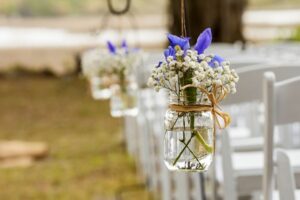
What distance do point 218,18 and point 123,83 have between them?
664cm

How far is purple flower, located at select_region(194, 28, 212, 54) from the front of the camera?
7.26 feet

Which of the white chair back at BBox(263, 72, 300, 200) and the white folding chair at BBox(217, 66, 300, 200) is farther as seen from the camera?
the white folding chair at BBox(217, 66, 300, 200)

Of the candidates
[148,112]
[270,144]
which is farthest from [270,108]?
[148,112]

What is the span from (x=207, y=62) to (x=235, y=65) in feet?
5.83

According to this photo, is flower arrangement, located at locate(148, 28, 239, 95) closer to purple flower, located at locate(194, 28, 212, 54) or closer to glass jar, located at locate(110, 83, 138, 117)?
purple flower, located at locate(194, 28, 212, 54)

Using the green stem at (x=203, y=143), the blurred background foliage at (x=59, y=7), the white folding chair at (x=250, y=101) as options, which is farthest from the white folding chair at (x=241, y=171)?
the blurred background foliage at (x=59, y=7)

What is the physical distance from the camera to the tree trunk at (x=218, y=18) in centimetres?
1054

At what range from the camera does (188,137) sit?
7.55ft

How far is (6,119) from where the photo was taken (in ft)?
40.2

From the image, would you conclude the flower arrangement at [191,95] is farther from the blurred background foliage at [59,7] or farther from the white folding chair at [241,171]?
the blurred background foliage at [59,7]

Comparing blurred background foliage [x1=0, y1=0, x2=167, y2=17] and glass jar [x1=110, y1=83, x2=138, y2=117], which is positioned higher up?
blurred background foliage [x1=0, y1=0, x2=167, y2=17]

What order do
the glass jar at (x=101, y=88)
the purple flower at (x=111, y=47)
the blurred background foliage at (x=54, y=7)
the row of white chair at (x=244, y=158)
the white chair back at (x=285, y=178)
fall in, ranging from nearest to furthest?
the white chair back at (x=285, y=178), the row of white chair at (x=244, y=158), the purple flower at (x=111, y=47), the glass jar at (x=101, y=88), the blurred background foliage at (x=54, y=7)

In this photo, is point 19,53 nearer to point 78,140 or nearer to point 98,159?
point 78,140

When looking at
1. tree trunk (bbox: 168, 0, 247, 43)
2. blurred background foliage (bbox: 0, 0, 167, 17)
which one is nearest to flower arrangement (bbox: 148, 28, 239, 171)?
tree trunk (bbox: 168, 0, 247, 43)
